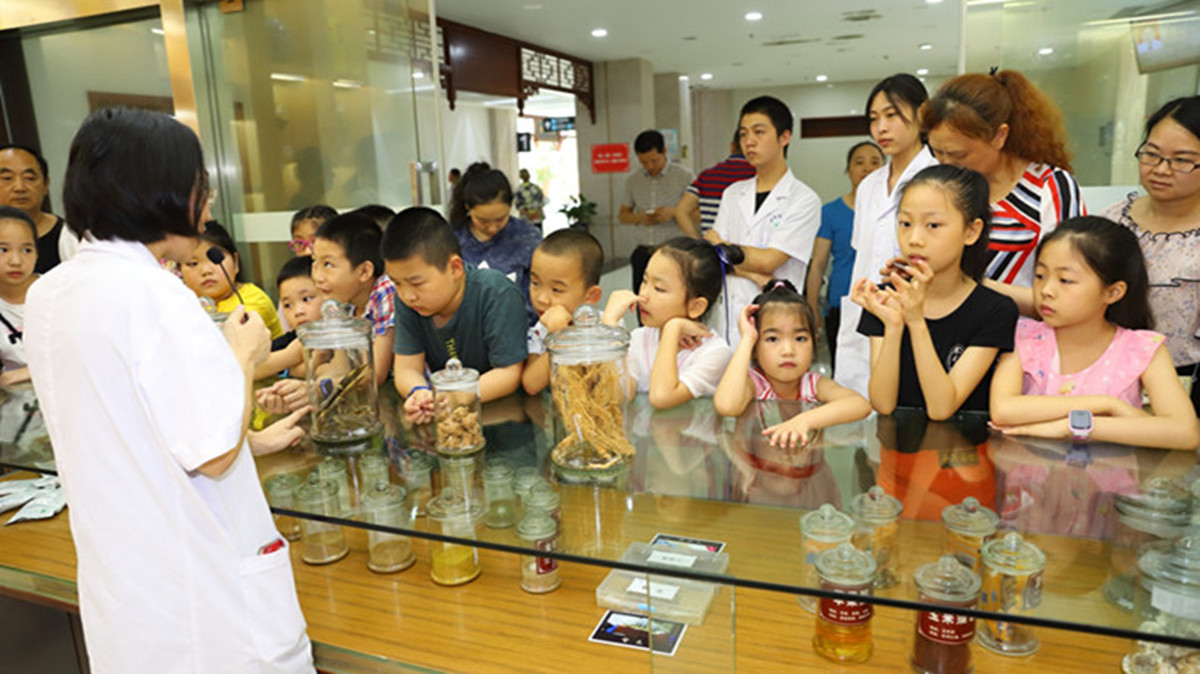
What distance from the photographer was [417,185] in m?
4.36

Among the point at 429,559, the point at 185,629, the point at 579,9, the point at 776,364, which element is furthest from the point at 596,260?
the point at 579,9

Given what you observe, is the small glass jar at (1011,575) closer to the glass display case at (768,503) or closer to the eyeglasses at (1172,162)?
the glass display case at (768,503)

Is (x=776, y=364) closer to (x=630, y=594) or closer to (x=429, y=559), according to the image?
(x=630, y=594)

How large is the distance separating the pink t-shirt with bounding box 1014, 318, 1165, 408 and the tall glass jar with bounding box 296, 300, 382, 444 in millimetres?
1517

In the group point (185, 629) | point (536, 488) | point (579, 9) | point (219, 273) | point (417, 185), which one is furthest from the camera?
point (579, 9)

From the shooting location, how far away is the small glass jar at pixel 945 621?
0.99 metres

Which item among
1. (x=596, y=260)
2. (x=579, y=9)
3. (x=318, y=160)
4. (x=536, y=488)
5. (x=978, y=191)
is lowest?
(x=536, y=488)

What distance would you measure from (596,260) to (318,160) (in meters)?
2.86

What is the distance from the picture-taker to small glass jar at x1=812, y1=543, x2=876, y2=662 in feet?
3.37

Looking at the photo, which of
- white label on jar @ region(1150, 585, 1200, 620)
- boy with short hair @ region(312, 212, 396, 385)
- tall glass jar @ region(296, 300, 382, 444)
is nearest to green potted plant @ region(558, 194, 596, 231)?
boy with short hair @ region(312, 212, 396, 385)

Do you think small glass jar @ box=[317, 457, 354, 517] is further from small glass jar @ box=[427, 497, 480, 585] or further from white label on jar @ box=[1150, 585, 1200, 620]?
white label on jar @ box=[1150, 585, 1200, 620]

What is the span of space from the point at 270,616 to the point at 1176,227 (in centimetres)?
244

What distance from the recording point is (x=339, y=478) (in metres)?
1.50

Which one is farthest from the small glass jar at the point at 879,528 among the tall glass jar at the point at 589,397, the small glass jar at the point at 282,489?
the small glass jar at the point at 282,489
